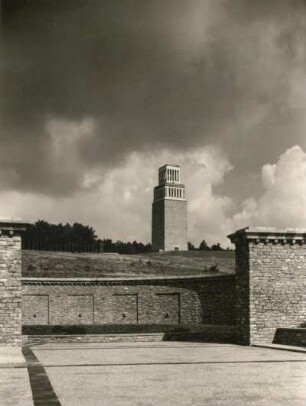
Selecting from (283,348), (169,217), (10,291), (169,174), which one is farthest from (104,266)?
(169,174)

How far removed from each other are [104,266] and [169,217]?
3122 centimetres

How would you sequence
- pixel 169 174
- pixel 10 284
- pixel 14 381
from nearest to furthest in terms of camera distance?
pixel 14 381
pixel 10 284
pixel 169 174

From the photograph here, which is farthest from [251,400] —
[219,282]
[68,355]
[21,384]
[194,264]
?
[194,264]

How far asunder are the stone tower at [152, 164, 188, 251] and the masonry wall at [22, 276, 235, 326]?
41.1 metres

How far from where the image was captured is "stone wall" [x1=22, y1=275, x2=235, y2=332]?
3328 cm

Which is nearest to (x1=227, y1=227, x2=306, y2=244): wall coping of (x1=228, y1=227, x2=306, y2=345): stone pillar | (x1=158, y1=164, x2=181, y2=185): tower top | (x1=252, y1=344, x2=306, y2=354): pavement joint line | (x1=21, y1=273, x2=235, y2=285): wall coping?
(x1=228, y1=227, x2=306, y2=345): stone pillar

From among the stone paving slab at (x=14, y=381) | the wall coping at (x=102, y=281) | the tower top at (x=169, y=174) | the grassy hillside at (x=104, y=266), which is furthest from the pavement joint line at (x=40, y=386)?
the tower top at (x=169, y=174)

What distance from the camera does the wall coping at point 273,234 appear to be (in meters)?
20.8

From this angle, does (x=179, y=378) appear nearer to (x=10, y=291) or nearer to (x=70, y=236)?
(x=10, y=291)

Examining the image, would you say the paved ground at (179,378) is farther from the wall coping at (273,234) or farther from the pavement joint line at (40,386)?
the wall coping at (273,234)

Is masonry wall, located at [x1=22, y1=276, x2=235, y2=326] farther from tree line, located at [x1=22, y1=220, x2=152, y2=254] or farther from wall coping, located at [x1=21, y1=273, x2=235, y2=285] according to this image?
tree line, located at [x1=22, y1=220, x2=152, y2=254]

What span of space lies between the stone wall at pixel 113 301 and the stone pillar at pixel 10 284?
44.7 feet

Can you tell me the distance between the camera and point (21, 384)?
1087 cm

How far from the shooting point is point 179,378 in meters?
11.6
